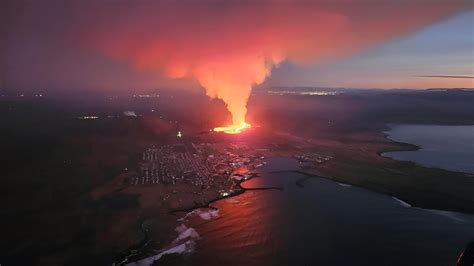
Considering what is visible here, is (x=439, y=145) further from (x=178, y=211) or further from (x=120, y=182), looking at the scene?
(x=120, y=182)

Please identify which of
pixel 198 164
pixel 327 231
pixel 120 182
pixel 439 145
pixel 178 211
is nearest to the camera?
pixel 327 231

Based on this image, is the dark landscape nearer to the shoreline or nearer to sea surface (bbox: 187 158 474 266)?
the shoreline

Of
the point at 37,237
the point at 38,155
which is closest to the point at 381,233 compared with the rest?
the point at 37,237

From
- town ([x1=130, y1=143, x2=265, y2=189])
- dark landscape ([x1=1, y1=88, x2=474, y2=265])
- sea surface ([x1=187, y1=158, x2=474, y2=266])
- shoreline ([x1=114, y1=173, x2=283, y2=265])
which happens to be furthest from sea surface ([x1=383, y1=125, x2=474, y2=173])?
shoreline ([x1=114, y1=173, x2=283, y2=265])

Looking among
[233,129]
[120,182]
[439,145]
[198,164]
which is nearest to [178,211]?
[120,182]

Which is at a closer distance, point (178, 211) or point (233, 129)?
point (178, 211)

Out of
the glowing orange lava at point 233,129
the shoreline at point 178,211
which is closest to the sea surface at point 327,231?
the shoreline at point 178,211
